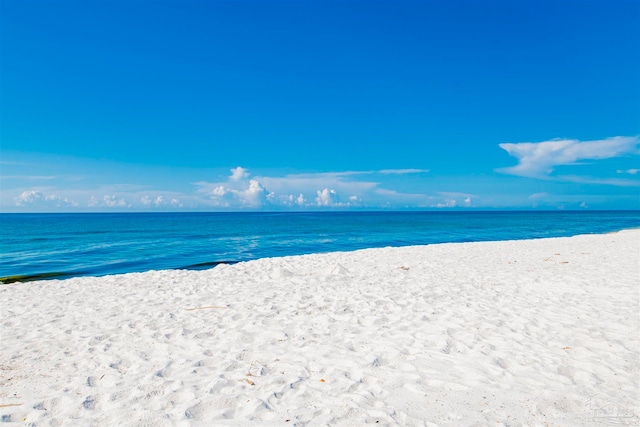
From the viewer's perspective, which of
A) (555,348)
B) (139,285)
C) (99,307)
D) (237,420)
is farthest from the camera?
(139,285)

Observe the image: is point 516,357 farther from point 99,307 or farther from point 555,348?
point 99,307

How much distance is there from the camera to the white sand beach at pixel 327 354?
405 centimetres

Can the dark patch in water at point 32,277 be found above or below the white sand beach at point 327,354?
below

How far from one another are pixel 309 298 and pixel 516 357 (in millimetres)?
4823

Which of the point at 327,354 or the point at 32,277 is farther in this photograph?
the point at 32,277

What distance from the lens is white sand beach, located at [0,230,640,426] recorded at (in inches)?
160

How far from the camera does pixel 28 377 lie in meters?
5.01

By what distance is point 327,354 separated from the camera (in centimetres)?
559

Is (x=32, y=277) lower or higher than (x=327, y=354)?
lower

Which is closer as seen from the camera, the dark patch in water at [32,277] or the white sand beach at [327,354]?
the white sand beach at [327,354]

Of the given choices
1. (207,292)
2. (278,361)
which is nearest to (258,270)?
(207,292)

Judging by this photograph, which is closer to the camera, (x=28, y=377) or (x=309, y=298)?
(x=28, y=377)

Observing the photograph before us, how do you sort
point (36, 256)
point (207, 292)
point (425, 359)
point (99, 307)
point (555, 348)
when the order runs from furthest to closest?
point (36, 256) → point (207, 292) → point (99, 307) → point (555, 348) → point (425, 359)

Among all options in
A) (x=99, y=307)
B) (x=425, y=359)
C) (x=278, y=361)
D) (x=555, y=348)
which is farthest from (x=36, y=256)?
(x=555, y=348)
